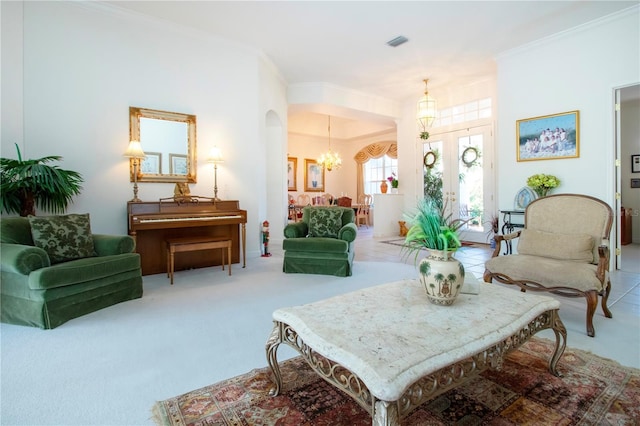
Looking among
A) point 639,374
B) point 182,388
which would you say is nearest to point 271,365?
point 182,388

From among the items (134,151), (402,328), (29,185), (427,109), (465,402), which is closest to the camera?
(402,328)

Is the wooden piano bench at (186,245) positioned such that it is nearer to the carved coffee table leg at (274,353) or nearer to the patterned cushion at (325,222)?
the patterned cushion at (325,222)

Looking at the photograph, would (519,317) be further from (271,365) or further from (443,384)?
(271,365)

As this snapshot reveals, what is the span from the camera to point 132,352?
6.70 feet

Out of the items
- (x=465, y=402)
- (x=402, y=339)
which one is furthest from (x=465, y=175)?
(x=402, y=339)

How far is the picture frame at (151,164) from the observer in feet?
13.6

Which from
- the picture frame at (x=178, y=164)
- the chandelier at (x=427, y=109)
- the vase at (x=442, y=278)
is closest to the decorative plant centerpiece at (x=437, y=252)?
the vase at (x=442, y=278)

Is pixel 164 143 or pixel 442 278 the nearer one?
pixel 442 278

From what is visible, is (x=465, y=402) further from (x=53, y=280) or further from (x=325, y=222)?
(x=325, y=222)

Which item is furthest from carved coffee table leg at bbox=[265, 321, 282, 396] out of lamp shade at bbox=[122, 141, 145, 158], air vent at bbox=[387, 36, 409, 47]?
air vent at bbox=[387, 36, 409, 47]

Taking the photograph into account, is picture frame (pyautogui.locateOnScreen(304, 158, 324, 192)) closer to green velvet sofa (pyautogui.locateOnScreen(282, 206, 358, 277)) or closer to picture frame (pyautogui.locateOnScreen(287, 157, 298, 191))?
picture frame (pyautogui.locateOnScreen(287, 157, 298, 191))

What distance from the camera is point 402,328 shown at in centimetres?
138

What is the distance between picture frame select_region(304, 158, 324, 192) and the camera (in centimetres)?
1052

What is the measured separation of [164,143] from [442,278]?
3.97m
